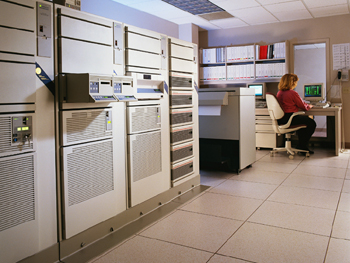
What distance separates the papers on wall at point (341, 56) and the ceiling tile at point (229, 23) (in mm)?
1705

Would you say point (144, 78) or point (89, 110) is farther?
point (144, 78)

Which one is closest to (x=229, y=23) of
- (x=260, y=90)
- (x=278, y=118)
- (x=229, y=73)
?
(x=229, y=73)

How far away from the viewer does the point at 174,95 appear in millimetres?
3096

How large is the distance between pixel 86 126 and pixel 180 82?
1299 millimetres

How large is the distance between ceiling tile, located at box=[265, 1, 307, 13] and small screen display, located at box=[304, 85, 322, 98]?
1.30 meters

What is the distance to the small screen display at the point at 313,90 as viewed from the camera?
18.4 feet

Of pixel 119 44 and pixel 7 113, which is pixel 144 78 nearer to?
pixel 119 44

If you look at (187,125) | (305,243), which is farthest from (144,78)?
(305,243)

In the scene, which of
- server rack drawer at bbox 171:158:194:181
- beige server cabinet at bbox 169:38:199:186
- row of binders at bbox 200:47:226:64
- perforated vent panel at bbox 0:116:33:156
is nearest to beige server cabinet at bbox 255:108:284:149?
row of binders at bbox 200:47:226:64

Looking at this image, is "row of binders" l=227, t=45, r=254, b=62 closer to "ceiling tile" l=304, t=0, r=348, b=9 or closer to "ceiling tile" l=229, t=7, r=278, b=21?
"ceiling tile" l=229, t=7, r=278, b=21

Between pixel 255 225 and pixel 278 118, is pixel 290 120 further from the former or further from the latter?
pixel 255 225

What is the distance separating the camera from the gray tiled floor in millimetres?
2022

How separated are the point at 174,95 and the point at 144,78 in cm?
54

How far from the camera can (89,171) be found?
2158 millimetres
